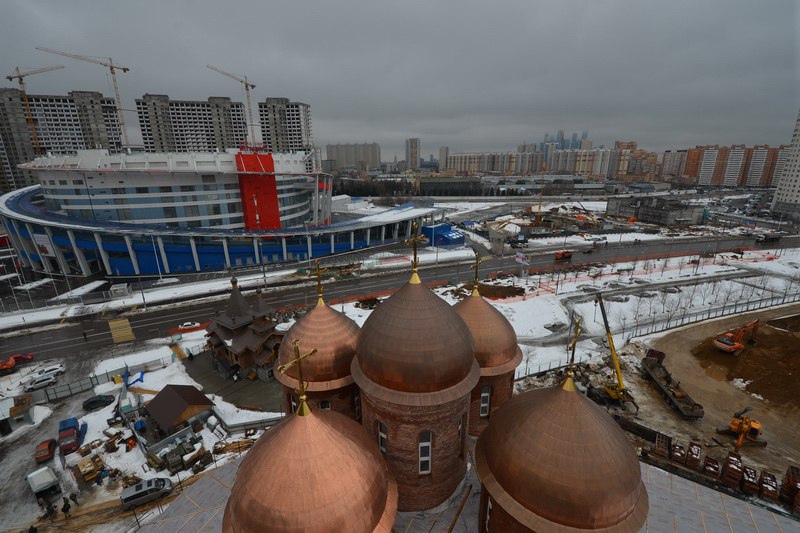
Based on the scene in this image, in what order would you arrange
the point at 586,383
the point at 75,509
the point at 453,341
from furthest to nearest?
the point at 586,383, the point at 75,509, the point at 453,341

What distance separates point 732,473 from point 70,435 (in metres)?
37.6

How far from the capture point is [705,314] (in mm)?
39469

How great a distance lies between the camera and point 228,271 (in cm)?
5472

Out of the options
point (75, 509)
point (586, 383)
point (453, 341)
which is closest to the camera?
point (453, 341)

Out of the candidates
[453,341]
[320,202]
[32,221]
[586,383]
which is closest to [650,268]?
[586,383]

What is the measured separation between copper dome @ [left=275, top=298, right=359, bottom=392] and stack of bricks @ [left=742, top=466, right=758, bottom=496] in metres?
21.1

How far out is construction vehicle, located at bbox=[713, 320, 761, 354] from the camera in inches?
1235

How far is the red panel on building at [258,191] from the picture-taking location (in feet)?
188

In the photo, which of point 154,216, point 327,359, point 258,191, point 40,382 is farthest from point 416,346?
point 154,216

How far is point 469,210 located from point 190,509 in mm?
112913

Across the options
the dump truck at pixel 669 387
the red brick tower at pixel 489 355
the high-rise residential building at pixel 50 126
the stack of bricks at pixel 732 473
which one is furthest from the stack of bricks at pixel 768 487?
the high-rise residential building at pixel 50 126

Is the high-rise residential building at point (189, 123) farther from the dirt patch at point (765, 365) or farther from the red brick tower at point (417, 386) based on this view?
the dirt patch at point (765, 365)

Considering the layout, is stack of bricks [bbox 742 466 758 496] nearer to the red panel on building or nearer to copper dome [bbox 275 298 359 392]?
copper dome [bbox 275 298 359 392]

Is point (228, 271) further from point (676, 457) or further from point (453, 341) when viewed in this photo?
point (676, 457)
